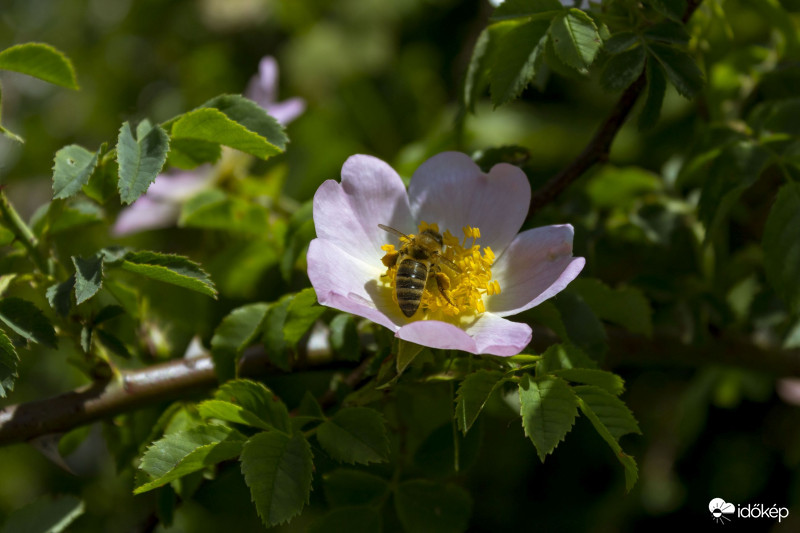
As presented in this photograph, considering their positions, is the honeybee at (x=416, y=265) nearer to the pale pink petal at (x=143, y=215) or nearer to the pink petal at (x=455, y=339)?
the pink petal at (x=455, y=339)

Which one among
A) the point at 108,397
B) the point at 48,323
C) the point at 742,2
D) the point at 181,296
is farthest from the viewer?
the point at 181,296

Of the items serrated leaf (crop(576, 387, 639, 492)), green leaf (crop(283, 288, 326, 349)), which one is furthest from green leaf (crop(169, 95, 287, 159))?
serrated leaf (crop(576, 387, 639, 492))

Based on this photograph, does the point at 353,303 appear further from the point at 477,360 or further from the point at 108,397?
the point at 108,397

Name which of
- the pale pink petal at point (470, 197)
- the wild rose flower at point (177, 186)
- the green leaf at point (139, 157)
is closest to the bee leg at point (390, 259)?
the pale pink petal at point (470, 197)

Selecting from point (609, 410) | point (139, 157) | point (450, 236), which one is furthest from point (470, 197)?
point (139, 157)

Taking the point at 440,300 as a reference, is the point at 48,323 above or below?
above

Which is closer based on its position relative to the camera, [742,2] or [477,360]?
[477,360]

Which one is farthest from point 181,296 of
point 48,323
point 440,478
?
point 440,478

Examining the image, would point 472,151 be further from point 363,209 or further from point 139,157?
point 139,157
